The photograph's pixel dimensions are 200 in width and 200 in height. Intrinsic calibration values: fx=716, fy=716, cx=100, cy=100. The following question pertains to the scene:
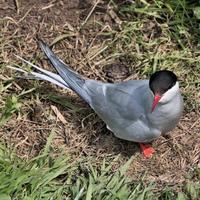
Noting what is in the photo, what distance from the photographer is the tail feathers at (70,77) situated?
12.9 feet

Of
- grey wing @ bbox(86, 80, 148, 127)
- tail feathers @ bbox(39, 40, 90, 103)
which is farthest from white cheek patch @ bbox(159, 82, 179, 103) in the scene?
tail feathers @ bbox(39, 40, 90, 103)

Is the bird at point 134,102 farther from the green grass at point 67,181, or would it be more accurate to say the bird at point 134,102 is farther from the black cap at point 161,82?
the green grass at point 67,181

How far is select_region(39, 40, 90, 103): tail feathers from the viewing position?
3934 mm

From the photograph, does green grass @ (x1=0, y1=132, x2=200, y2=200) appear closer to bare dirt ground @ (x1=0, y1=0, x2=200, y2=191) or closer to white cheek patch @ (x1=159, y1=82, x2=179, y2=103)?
bare dirt ground @ (x1=0, y1=0, x2=200, y2=191)

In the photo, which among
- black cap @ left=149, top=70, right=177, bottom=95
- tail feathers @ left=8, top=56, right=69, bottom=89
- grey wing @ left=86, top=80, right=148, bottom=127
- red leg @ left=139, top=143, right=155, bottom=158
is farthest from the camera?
tail feathers @ left=8, top=56, right=69, bottom=89

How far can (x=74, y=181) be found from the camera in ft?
12.4

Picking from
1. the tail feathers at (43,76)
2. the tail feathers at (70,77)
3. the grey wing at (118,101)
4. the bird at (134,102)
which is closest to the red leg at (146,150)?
the bird at (134,102)

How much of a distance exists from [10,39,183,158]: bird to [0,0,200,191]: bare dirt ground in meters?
0.11

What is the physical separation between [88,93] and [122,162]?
0.42 metres

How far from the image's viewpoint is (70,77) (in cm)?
396

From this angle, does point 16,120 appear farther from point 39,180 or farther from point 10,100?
point 39,180

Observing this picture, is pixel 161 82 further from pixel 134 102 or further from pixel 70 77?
pixel 70 77

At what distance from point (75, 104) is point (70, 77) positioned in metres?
0.23

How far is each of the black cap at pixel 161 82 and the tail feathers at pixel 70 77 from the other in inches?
20.3
